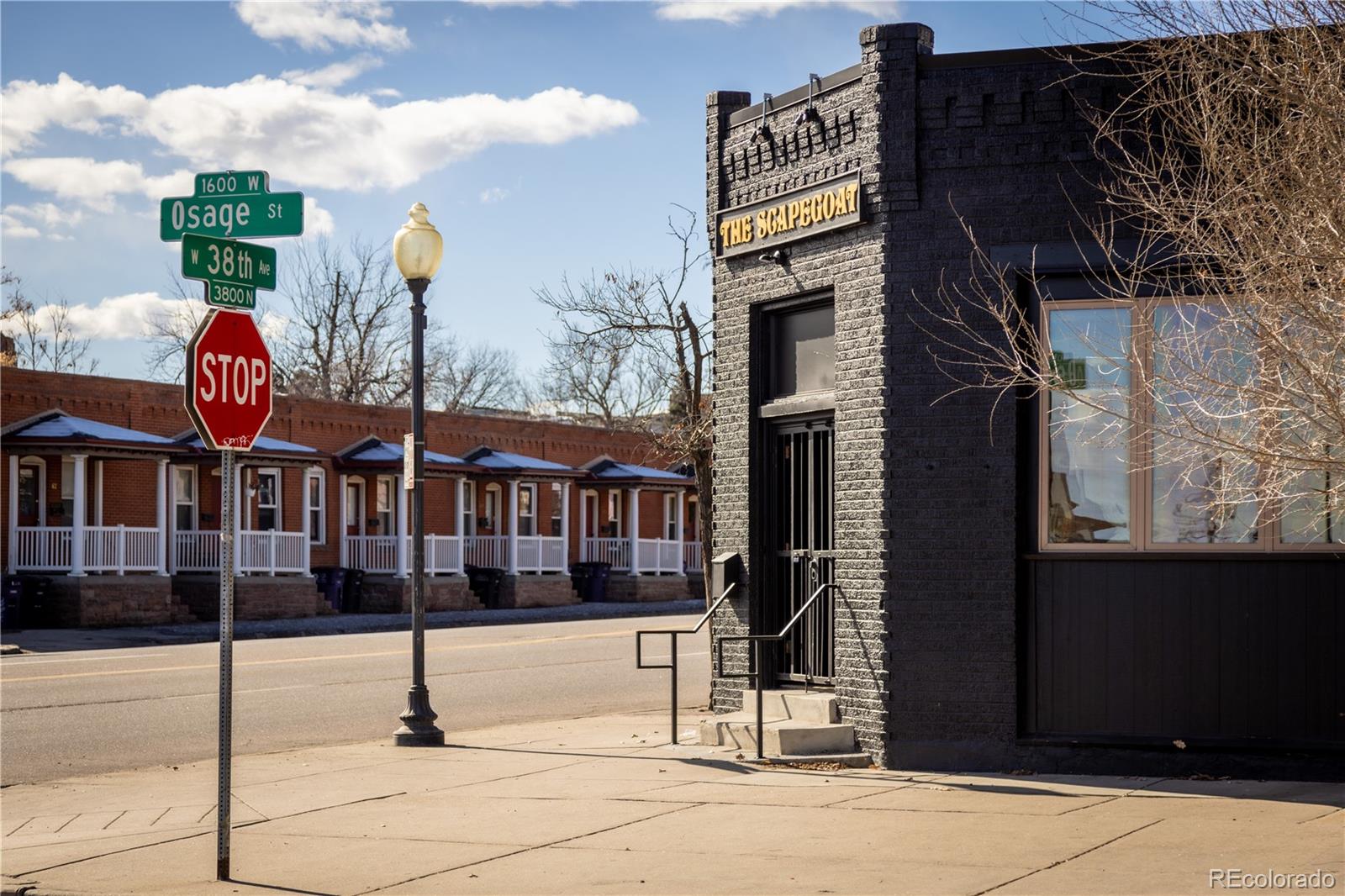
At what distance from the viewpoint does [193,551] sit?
36000 mm

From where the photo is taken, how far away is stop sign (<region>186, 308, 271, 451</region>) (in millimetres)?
7668

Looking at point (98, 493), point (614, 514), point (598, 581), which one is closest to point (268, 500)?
point (98, 493)

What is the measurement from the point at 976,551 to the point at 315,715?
8.46m

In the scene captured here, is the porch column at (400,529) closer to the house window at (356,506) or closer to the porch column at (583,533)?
the house window at (356,506)

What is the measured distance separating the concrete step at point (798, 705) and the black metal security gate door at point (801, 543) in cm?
29

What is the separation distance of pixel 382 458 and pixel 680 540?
15.1m

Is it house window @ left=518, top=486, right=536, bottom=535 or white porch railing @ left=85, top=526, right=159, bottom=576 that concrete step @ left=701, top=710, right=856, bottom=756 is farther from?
house window @ left=518, top=486, right=536, bottom=535

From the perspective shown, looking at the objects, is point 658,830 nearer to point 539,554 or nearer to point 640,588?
point 539,554

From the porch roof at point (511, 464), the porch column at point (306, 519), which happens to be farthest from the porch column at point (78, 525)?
the porch roof at point (511, 464)

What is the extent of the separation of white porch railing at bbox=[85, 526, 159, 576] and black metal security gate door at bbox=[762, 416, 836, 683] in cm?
2337

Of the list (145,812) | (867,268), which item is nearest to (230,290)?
(145,812)

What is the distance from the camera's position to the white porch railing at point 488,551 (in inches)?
1794

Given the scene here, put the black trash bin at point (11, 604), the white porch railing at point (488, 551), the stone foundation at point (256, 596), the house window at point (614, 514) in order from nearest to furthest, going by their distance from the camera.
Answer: the black trash bin at point (11, 604) < the stone foundation at point (256, 596) < the white porch railing at point (488, 551) < the house window at point (614, 514)

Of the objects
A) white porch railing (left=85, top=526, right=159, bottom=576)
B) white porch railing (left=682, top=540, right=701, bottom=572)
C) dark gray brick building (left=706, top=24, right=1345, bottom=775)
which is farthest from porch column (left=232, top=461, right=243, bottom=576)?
dark gray brick building (left=706, top=24, right=1345, bottom=775)
